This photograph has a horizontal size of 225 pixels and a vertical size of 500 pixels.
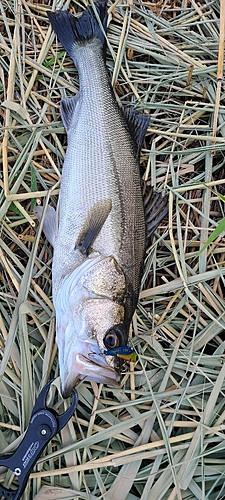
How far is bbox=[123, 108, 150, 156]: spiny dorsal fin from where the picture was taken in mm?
2547

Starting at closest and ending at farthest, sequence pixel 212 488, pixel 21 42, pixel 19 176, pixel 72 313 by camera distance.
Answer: pixel 72 313, pixel 212 488, pixel 19 176, pixel 21 42

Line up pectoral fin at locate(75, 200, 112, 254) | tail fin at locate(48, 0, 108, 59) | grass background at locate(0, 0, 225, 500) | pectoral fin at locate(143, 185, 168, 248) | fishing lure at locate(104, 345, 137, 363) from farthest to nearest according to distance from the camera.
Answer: tail fin at locate(48, 0, 108, 59) < pectoral fin at locate(143, 185, 168, 248) < grass background at locate(0, 0, 225, 500) < pectoral fin at locate(75, 200, 112, 254) < fishing lure at locate(104, 345, 137, 363)

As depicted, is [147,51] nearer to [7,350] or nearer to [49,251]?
[49,251]

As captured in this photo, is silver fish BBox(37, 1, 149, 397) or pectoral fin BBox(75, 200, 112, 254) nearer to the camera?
silver fish BBox(37, 1, 149, 397)

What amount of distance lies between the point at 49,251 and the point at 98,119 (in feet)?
2.52

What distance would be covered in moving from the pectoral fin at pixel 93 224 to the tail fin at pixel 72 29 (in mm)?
1004

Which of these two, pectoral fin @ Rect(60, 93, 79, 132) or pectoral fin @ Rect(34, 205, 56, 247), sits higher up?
pectoral fin @ Rect(60, 93, 79, 132)

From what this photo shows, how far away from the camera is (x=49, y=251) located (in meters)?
2.58

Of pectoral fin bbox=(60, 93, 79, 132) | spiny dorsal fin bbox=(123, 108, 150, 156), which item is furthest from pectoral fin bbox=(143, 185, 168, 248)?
pectoral fin bbox=(60, 93, 79, 132)

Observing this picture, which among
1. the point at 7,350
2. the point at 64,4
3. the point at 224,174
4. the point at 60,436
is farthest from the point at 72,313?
the point at 64,4

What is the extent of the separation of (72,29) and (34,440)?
224 centimetres

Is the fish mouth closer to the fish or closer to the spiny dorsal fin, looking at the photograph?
the fish

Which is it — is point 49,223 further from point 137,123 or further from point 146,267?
point 137,123

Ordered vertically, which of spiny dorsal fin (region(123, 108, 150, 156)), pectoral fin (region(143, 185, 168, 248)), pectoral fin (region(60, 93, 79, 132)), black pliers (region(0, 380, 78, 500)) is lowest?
black pliers (region(0, 380, 78, 500))
